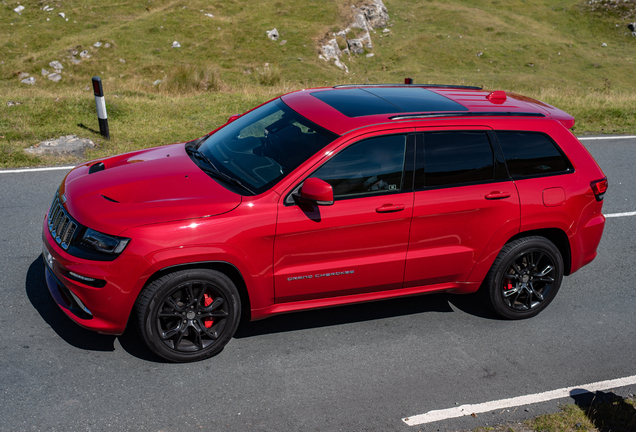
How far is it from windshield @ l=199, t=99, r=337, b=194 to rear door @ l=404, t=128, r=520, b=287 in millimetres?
981

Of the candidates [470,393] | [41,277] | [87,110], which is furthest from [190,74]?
[470,393]

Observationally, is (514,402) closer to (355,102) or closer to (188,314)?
(188,314)

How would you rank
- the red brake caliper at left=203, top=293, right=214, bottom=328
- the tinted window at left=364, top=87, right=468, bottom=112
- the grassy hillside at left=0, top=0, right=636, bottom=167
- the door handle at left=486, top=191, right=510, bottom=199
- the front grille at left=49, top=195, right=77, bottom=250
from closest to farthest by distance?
the front grille at left=49, top=195, right=77, bottom=250 < the red brake caliper at left=203, top=293, right=214, bottom=328 < the door handle at left=486, top=191, right=510, bottom=199 < the tinted window at left=364, top=87, right=468, bottom=112 < the grassy hillside at left=0, top=0, right=636, bottom=167

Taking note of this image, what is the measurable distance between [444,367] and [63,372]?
315 cm

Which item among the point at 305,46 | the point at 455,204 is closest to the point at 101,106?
the point at 455,204

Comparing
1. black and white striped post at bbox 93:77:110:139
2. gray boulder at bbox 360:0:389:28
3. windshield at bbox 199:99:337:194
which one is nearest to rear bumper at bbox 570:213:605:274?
windshield at bbox 199:99:337:194

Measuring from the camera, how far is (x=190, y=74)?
15562 mm

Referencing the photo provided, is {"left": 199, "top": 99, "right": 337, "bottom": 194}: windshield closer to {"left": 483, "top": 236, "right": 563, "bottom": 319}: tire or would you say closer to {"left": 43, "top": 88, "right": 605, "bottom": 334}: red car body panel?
{"left": 43, "top": 88, "right": 605, "bottom": 334}: red car body panel

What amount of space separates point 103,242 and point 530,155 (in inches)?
153

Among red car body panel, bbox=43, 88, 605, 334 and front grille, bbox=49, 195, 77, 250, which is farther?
front grille, bbox=49, 195, 77, 250

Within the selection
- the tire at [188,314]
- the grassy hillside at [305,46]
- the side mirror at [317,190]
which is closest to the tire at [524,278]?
A: the side mirror at [317,190]

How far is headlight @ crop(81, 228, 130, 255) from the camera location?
Answer: 399 centimetres

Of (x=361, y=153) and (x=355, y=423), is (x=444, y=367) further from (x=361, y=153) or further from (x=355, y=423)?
(x=361, y=153)

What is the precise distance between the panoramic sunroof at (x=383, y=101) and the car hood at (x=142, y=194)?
4.78 feet
